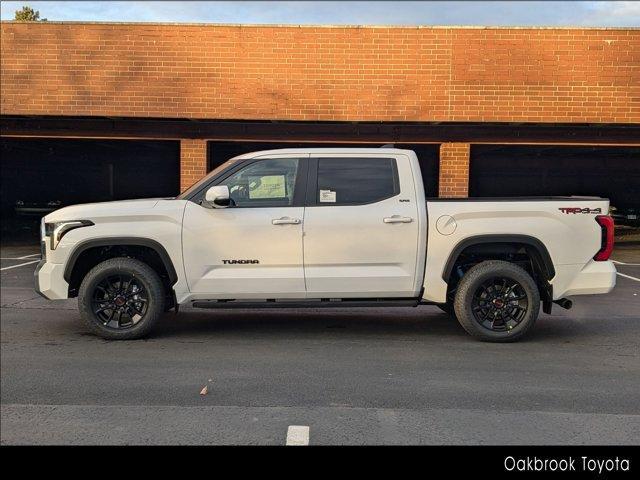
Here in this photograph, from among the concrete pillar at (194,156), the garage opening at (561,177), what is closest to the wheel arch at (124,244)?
the concrete pillar at (194,156)

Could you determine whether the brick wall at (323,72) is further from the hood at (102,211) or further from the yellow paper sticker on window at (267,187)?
the hood at (102,211)

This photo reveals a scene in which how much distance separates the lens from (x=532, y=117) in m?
13.1

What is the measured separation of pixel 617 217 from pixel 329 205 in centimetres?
1818

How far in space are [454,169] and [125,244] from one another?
8.95 metres

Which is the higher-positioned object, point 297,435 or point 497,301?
point 497,301

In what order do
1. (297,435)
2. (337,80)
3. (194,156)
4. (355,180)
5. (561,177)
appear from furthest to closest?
(561,177) → (194,156) → (337,80) → (355,180) → (297,435)

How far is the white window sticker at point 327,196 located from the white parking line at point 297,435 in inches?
115

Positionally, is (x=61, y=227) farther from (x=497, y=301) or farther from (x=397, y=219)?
(x=497, y=301)

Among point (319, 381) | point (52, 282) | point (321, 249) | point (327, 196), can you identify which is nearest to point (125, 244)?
point (52, 282)

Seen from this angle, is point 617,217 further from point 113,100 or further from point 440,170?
point 113,100

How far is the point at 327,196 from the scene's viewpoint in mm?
6566

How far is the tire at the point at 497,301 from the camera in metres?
6.49

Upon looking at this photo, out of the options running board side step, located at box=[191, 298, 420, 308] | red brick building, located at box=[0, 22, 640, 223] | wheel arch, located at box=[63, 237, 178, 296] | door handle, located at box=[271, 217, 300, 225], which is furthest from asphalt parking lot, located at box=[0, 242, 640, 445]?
red brick building, located at box=[0, 22, 640, 223]

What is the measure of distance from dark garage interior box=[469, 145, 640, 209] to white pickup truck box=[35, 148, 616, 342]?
1626cm
